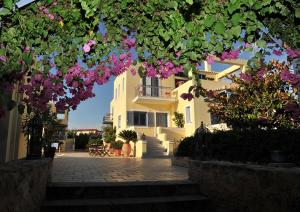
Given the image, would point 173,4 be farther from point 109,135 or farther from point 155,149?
point 109,135

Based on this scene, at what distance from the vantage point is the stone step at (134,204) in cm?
451

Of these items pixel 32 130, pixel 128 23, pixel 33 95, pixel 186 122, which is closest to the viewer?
pixel 128 23

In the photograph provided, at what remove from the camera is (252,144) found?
8.77 m

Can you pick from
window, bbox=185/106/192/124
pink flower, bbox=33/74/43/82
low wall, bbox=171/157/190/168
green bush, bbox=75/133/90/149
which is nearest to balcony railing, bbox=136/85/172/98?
window, bbox=185/106/192/124

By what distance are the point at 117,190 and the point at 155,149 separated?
669 inches

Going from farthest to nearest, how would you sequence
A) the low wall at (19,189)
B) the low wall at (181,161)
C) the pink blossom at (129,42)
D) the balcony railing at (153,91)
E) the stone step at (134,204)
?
1. the balcony railing at (153,91)
2. the low wall at (181,161)
3. the stone step at (134,204)
4. the pink blossom at (129,42)
5. the low wall at (19,189)

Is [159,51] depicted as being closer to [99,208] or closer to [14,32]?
[14,32]

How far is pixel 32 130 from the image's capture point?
23.0 feet

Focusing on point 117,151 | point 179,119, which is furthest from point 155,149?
point 179,119

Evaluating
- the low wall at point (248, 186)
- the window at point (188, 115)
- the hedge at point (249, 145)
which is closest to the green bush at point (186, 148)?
the hedge at point (249, 145)

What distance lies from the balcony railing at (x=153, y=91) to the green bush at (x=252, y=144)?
1583 cm

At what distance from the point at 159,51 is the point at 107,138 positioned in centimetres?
2399

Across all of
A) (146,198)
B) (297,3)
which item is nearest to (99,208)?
(146,198)

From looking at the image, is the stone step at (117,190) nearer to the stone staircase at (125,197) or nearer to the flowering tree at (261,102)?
the stone staircase at (125,197)
